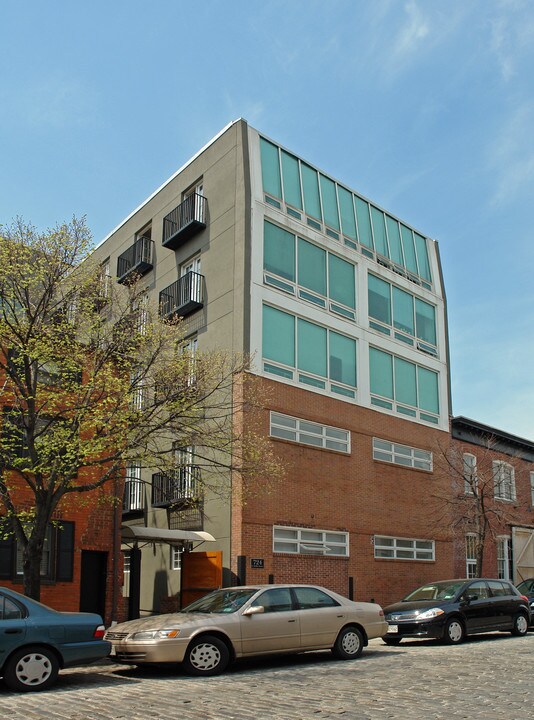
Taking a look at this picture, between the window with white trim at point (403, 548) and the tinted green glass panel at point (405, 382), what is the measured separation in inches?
187

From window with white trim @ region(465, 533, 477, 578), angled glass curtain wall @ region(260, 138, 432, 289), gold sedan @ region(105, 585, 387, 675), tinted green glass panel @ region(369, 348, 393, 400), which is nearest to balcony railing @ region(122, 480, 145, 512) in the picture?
tinted green glass panel @ region(369, 348, 393, 400)

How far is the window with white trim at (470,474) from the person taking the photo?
25837 millimetres

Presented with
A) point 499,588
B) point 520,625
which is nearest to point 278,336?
point 499,588

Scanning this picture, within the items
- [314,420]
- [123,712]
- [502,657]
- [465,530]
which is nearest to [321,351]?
[314,420]

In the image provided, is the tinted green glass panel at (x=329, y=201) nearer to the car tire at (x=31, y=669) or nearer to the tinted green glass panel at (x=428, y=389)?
the tinted green glass panel at (x=428, y=389)

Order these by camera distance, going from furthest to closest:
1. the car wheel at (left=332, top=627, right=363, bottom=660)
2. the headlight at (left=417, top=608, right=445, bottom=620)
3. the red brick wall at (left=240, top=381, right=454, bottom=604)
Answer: the red brick wall at (left=240, top=381, right=454, bottom=604) → the headlight at (left=417, top=608, right=445, bottom=620) → the car wheel at (left=332, top=627, right=363, bottom=660)

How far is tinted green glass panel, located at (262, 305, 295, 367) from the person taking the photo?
22.2 metres

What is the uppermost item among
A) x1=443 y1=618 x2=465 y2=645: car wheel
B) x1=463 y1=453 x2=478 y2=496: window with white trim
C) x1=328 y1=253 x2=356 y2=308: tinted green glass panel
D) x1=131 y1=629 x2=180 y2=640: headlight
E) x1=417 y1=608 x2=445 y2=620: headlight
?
x1=328 y1=253 x2=356 y2=308: tinted green glass panel

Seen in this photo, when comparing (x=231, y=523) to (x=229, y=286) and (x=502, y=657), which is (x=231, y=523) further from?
(x=502, y=657)

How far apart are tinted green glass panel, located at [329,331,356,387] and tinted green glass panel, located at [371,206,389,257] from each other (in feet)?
14.1

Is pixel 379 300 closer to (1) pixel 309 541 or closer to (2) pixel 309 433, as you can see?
(2) pixel 309 433

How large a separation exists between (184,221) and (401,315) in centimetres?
850

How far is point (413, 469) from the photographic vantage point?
26.3 metres

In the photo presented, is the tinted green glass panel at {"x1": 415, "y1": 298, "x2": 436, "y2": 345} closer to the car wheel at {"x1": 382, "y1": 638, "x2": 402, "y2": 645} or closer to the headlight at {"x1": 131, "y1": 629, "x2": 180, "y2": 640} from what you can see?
the car wheel at {"x1": 382, "y1": 638, "x2": 402, "y2": 645}
